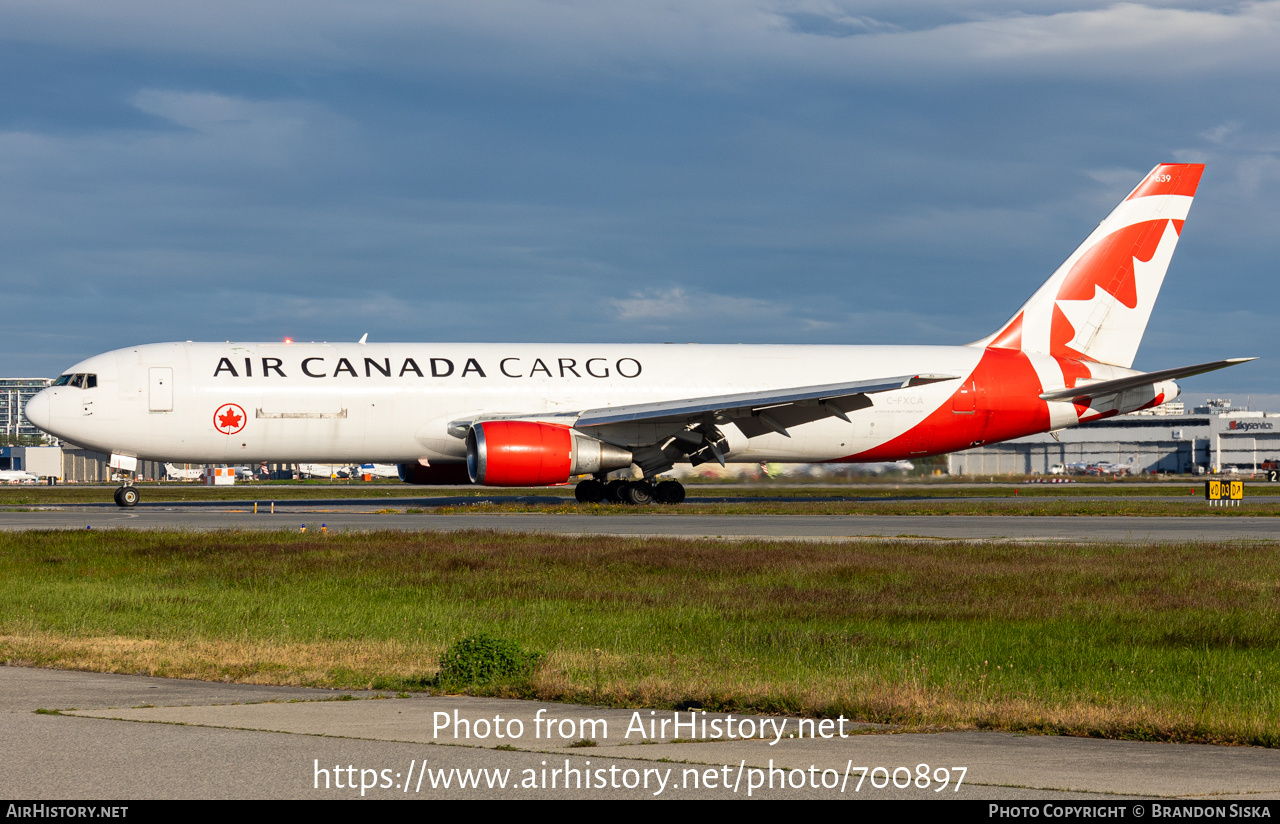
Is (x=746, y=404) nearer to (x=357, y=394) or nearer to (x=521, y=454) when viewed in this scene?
(x=521, y=454)

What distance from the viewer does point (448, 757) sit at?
679cm

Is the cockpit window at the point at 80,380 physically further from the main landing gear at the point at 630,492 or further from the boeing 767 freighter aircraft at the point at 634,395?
the main landing gear at the point at 630,492

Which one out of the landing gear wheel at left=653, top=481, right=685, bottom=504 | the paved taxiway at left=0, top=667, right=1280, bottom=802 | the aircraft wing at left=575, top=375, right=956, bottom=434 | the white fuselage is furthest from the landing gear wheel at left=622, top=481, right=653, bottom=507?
the paved taxiway at left=0, top=667, right=1280, bottom=802

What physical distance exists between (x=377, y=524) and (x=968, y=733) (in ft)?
71.3

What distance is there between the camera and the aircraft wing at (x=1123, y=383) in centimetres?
3423

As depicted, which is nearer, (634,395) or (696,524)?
(696,524)

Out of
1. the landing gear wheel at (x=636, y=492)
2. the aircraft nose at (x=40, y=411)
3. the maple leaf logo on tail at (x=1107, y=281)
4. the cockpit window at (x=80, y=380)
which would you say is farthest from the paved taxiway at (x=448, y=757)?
the maple leaf logo on tail at (x=1107, y=281)

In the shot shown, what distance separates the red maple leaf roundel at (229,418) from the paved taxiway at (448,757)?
994 inches

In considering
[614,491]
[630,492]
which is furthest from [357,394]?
[630,492]

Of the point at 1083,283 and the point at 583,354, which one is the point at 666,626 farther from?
the point at 1083,283

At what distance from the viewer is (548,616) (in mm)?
13414

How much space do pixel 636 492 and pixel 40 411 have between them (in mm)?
15983

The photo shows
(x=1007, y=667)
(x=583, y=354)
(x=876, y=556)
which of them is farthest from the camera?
(x=583, y=354)
